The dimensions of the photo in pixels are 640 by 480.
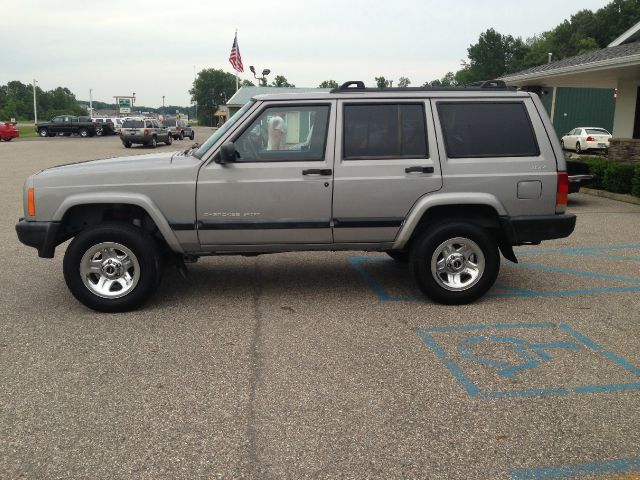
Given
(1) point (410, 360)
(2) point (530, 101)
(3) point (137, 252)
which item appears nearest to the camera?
(1) point (410, 360)

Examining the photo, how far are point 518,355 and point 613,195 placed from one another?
10334mm

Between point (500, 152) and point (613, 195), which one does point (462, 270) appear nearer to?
point (500, 152)

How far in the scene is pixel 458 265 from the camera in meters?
5.60

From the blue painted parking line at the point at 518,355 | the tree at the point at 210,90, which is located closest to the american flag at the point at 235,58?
the blue painted parking line at the point at 518,355

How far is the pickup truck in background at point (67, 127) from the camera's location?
50.4m

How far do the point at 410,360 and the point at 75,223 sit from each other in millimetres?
3323

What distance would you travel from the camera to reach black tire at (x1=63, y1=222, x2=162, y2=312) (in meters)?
5.23

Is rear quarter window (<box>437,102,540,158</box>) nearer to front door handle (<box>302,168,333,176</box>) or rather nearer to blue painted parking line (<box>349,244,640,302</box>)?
front door handle (<box>302,168,333,176</box>)

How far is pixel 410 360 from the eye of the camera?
4305 mm

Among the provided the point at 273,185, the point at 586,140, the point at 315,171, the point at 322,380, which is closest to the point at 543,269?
the point at 315,171

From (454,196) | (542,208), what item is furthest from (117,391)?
(542,208)

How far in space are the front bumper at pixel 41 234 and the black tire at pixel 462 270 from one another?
3.25 m

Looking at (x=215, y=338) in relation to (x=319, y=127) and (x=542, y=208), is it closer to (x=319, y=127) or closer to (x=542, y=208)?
(x=319, y=127)

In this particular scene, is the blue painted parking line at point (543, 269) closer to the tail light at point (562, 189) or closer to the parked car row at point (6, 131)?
the tail light at point (562, 189)
